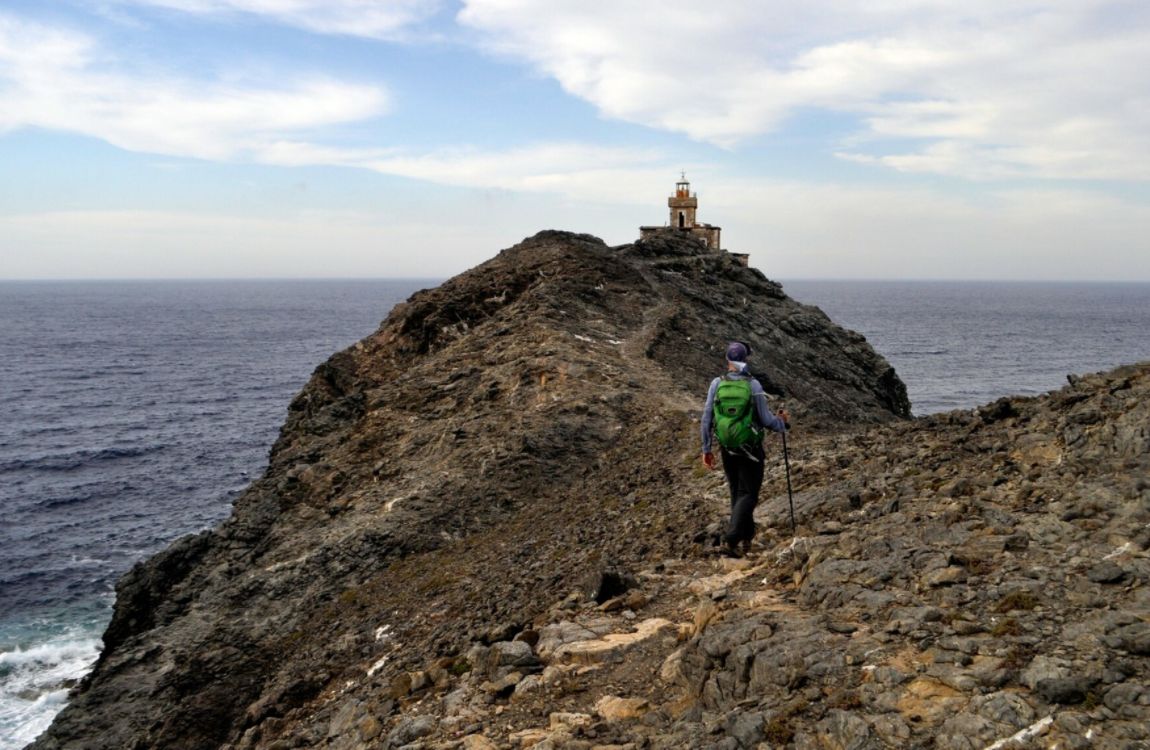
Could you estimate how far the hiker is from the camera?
1183 cm

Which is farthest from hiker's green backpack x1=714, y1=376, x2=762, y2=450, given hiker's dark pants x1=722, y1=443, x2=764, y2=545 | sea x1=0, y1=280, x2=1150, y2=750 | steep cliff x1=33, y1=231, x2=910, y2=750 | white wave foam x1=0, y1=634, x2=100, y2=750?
white wave foam x1=0, y1=634, x2=100, y2=750

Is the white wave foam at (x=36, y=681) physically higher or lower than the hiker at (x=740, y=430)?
lower

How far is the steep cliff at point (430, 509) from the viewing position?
1428 centimetres

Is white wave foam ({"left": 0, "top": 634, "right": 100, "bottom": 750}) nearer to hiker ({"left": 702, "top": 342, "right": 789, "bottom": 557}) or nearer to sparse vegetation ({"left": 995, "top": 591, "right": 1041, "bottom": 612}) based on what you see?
hiker ({"left": 702, "top": 342, "right": 789, "bottom": 557})

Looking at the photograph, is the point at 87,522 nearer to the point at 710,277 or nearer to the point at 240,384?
the point at 710,277

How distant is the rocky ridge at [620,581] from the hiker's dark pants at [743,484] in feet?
1.35

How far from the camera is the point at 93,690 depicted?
17.9 meters

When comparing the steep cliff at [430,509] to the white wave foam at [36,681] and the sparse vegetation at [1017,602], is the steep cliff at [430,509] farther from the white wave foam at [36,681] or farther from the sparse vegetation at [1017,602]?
the sparse vegetation at [1017,602]

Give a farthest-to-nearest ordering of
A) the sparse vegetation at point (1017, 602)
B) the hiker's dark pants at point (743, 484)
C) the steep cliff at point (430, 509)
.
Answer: the steep cliff at point (430, 509) < the hiker's dark pants at point (743, 484) < the sparse vegetation at point (1017, 602)

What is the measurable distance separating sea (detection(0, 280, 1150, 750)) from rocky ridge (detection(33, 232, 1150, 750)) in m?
12.2

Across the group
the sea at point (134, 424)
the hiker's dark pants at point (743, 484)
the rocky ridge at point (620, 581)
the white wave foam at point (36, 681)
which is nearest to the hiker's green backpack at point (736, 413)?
the hiker's dark pants at point (743, 484)

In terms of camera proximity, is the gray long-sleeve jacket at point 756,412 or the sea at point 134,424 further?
the sea at point 134,424

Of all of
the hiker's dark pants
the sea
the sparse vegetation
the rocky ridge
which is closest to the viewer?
the rocky ridge

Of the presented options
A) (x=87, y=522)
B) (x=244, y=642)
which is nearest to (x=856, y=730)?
(x=244, y=642)
